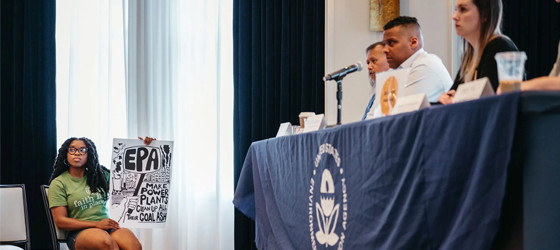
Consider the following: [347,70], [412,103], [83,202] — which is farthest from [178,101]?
[412,103]

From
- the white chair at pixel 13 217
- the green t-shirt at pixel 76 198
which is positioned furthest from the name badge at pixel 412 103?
the white chair at pixel 13 217

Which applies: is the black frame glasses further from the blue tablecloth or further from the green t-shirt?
the blue tablecloth

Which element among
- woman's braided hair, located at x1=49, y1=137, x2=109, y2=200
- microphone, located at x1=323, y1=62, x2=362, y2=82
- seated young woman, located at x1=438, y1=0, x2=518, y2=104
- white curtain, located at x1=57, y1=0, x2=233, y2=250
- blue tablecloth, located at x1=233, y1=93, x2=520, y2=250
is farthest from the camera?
white curtain, located at x1=57, y1=0, x2=233, y2=250

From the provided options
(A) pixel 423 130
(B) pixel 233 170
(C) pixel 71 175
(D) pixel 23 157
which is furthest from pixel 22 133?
(A) pixel 423 130

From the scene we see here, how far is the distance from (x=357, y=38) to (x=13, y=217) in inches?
107

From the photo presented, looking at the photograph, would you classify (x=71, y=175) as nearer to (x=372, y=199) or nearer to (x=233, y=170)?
(x=233, y=170)

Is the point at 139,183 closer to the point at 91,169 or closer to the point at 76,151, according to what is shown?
the point at 91,169

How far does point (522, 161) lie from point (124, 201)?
9.22ft

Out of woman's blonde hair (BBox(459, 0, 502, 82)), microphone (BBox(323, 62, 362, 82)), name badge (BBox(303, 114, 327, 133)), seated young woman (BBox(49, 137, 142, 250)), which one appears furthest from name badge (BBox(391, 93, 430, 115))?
seated young woman (BBox(49, 137, 142, 250))

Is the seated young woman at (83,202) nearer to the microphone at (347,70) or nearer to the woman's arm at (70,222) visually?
the woman's arm at (70,222)

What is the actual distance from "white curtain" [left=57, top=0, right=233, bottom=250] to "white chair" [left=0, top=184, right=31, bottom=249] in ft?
2.57

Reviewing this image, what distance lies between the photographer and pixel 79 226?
124 inches

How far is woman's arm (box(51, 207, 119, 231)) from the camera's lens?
3.14 metres

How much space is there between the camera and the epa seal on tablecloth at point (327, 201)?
1.64m
